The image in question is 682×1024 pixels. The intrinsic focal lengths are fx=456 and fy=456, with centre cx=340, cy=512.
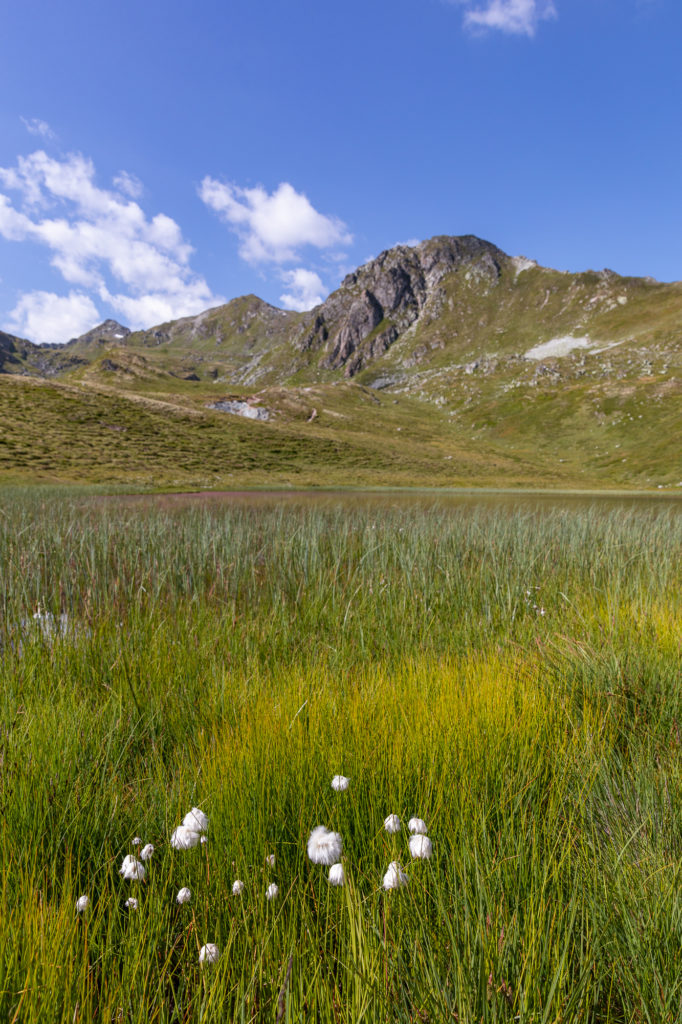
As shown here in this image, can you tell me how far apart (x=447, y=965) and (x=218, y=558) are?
5.04 m

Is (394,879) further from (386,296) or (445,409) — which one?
(386,296)

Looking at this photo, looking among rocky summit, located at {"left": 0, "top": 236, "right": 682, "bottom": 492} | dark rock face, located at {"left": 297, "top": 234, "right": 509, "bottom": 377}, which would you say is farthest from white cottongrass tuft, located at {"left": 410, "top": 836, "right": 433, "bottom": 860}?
dark rock face, located at {"left": 297, "top": 234, "right": 509, "bottom": 377}

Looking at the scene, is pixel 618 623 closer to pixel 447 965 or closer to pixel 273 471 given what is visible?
pixel 447 965

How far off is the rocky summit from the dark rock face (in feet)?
20.7

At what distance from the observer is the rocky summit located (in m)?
35.0

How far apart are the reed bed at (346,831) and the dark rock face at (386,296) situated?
16283 centimetres

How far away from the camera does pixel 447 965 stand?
0.95 metres

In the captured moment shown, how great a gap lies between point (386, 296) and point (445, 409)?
112 m

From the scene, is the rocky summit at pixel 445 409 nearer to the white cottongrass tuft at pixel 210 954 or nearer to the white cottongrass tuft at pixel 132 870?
the white cottongrass tuft at pixel 132 870

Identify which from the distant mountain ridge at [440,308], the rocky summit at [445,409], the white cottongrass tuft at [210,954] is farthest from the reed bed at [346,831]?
the distant mountain ridge at [440,308]

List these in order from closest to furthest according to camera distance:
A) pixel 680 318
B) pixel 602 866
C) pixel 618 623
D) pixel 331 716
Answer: pixel 602 866 < pixel 331 716 < pixel 618 623 < pixel 680 318

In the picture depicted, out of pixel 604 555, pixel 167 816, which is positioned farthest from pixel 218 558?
pixel 604 555

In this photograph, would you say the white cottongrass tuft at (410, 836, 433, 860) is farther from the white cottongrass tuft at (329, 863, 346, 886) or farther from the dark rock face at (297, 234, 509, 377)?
the dark rock face at (297, 234, 509, 377)

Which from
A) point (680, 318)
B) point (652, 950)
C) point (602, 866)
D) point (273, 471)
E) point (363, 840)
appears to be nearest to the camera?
point (652, 950)
